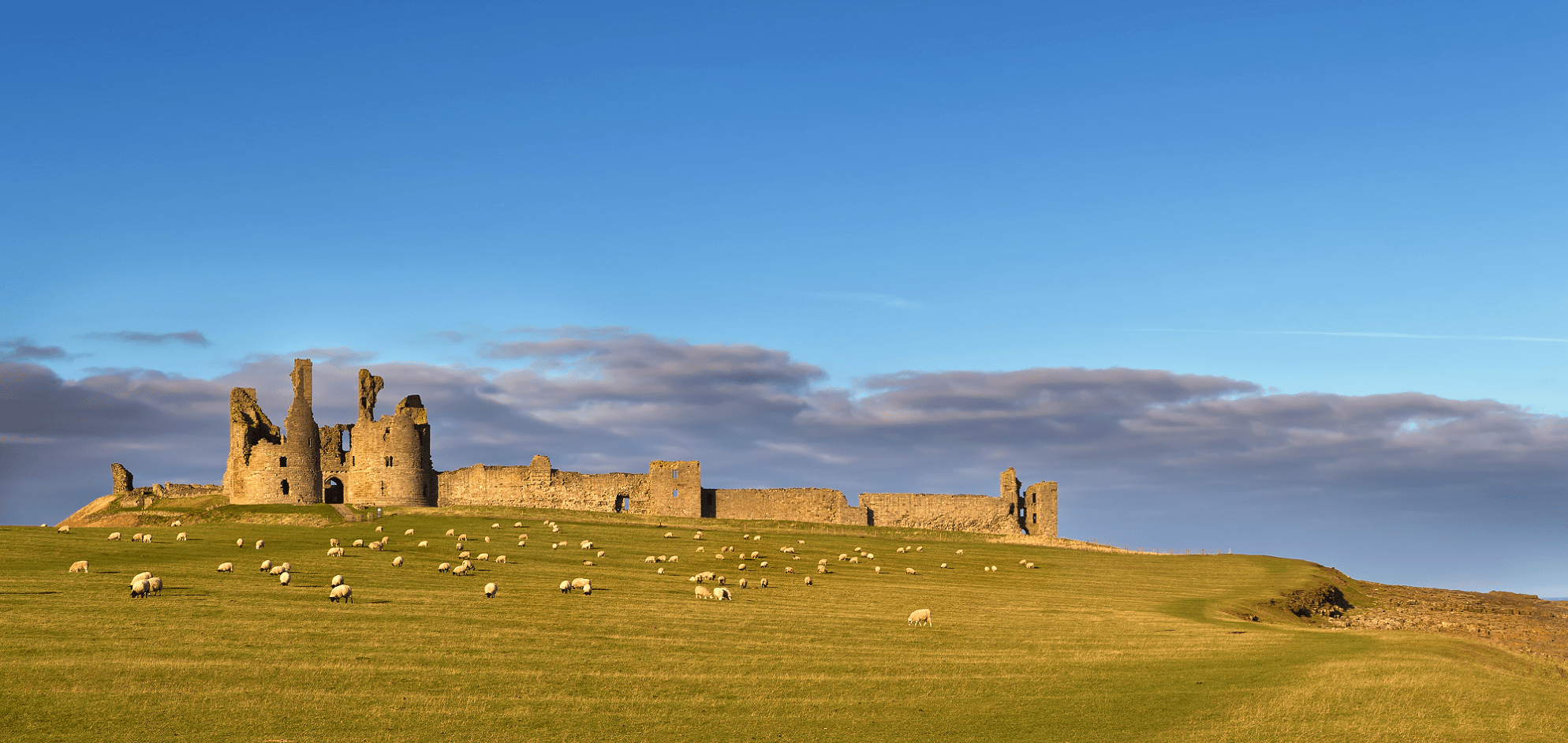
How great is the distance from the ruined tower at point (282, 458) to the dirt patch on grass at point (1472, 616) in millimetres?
64368

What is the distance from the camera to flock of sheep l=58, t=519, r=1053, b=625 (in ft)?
103

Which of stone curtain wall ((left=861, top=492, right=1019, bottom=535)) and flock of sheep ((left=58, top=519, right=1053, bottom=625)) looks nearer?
flock of sheep ((left=58, top=519, right=1053, bottom=625))

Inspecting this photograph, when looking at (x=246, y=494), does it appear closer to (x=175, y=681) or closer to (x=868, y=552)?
(x=868, y=552)

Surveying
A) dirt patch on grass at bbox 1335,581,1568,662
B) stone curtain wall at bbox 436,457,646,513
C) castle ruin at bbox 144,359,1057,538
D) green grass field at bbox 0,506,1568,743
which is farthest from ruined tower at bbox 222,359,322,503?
dirt patch on grass at bbox 1335,581,1568,662

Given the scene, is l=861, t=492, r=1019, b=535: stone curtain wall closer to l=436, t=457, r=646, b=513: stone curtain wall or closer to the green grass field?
l=436, t=457, r=646, b=513: stone curtain wall

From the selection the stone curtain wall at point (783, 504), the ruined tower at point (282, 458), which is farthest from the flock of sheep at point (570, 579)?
the ruined tower at point (282, 458)

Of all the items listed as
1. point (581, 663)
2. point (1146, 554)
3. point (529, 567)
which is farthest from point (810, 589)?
Result: point (1146, 554)

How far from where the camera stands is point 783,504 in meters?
81.1

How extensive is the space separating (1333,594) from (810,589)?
1155 inches

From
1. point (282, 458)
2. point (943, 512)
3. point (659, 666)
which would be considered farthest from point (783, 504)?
point (659, 666)

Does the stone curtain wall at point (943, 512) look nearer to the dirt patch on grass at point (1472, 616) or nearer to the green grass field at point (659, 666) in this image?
the dirt patch on grass at point (1472, 616)

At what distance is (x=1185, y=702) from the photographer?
24.8 metres

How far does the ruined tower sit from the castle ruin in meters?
0.08

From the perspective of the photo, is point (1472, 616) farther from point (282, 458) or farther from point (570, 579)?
point (282, 458)
